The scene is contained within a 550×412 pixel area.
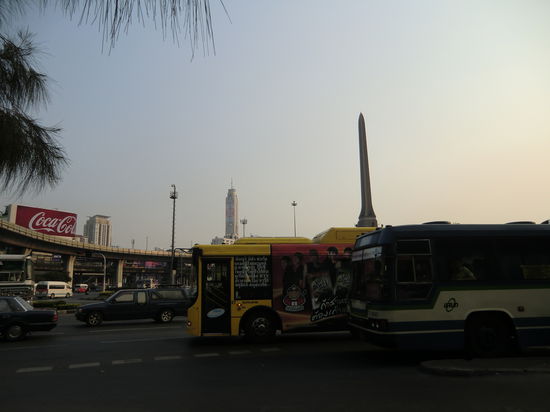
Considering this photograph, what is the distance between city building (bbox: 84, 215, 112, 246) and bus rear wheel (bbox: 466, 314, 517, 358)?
18302 cm

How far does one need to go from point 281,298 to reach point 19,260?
25.0 meters

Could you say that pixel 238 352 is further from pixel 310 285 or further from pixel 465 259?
pixel 465 259

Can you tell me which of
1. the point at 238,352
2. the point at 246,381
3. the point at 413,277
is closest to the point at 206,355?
Result: the point at 238,352

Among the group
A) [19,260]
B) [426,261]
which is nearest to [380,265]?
[426,261]

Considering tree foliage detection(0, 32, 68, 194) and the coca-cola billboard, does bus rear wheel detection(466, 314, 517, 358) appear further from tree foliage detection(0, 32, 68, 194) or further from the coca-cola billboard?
the coca-cola billboard

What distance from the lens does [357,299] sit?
32.1 ft

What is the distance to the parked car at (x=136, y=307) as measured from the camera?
17.8 m

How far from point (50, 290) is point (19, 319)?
1733 inches

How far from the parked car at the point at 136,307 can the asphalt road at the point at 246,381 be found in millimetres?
6369

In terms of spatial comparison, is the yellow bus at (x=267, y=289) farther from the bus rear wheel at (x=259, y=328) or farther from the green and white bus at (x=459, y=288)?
the green and white bus at (x=459, y=288)

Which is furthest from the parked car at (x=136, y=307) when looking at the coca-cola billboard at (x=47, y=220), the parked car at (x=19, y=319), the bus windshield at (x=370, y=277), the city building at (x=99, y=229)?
the city building at (x=99, y=229)

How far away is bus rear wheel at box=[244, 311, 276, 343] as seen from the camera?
11.6m

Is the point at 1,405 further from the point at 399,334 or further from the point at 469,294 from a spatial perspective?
the point at 469,294

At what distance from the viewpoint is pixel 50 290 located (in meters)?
52.2
